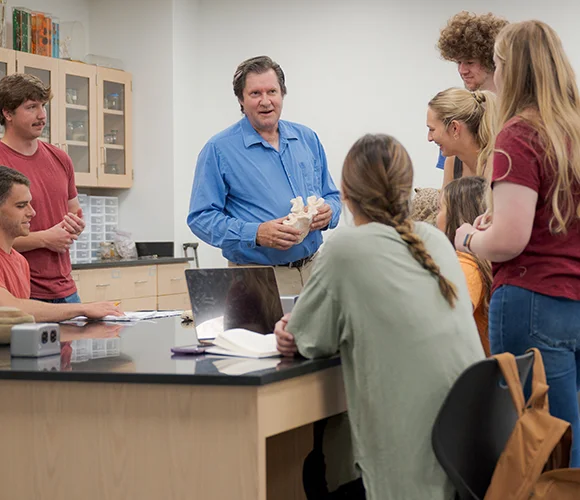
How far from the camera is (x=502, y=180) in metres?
2.00

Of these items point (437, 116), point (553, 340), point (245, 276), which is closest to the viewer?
point (553, 340)

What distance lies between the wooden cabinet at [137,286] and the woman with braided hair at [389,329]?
3.65 metres

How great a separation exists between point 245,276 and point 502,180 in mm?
688

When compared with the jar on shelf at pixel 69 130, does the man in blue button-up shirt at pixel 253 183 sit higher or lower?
lower

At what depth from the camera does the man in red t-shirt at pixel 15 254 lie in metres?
2.88

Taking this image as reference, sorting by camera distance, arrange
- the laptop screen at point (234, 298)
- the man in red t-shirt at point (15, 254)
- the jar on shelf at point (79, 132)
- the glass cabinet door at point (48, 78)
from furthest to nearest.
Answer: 1. the jar on shelf at point (79, 132)
2. the glass cabinet door at point (48, 78)
3. the man in red t-shirt at point (15, 254)
4. the laptop screen at point (234, 298)

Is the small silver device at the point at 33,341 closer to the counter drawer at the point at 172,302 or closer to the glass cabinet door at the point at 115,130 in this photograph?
the counter drawer at the point at 172,302

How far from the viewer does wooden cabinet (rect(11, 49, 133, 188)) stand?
5734 mm

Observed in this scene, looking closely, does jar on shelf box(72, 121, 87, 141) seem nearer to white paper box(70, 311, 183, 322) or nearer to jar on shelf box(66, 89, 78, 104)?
jar on shelf box(66, 89, 78, 104)

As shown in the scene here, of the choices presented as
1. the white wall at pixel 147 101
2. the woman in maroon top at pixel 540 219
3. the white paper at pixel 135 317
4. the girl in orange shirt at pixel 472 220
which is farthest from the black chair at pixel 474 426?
the white wall at pixel 147 101

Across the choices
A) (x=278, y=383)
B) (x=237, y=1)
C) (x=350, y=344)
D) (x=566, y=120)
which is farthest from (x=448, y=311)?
(x=237, y=1)

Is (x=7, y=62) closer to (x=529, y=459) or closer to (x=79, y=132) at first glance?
(x=79, y=132)

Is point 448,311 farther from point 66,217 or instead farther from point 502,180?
point 66,217

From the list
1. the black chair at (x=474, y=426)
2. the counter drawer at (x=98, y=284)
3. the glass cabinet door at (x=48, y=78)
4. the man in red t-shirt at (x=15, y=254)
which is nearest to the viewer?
the black chair at (x=474, y=426)
